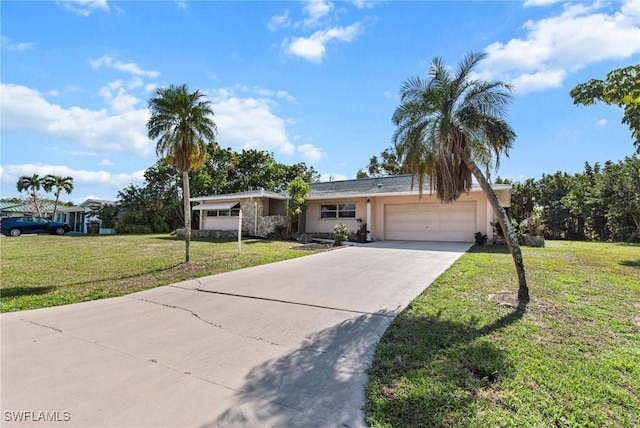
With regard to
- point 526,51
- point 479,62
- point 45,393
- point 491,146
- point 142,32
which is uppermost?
point 142,32

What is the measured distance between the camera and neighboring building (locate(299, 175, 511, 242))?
53.9ft

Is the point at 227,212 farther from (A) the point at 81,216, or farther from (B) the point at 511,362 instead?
(B) the point at 511,362

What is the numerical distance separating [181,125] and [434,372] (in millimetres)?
9497

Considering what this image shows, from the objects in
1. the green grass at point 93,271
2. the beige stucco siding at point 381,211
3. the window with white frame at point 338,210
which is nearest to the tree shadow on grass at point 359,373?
the green grass at point 93,271

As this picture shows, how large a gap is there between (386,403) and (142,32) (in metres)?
9.97

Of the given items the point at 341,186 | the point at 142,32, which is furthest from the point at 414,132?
the point at 341,186

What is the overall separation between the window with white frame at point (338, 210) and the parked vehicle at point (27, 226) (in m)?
20.2

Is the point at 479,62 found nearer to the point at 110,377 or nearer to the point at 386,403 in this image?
the point at 386,403

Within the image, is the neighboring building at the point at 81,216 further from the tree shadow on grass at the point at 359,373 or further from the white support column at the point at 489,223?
the tree shadow on grass at the point at 359,373

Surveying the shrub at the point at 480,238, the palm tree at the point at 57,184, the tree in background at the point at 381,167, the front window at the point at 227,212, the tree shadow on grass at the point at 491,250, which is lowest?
A: the tree shadow on grass at the point at 491,250

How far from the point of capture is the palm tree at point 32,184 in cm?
3288

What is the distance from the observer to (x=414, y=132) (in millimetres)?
6398

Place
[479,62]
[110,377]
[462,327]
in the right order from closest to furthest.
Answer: [110,377] → [462,327] → [479,62]

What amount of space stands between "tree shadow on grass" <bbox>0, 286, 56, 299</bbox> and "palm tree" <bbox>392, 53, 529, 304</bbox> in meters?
7.84
